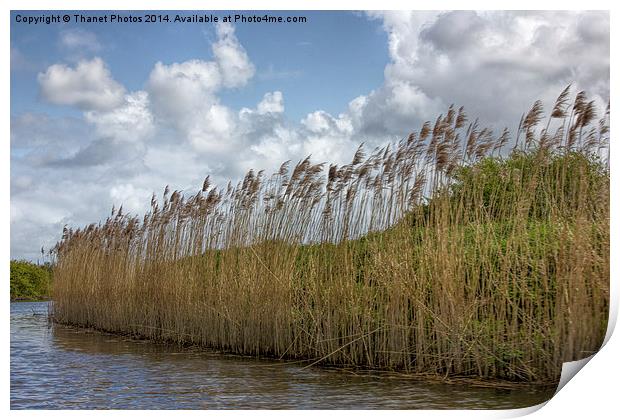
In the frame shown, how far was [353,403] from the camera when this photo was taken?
468 cm

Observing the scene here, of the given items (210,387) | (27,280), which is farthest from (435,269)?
(27,280)

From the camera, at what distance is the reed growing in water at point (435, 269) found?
4.91m

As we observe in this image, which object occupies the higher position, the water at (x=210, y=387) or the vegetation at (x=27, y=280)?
the vegetation at (x=27, y=280)


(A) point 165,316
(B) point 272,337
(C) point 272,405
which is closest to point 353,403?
(C) point 272,405

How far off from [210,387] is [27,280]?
11.7 metres

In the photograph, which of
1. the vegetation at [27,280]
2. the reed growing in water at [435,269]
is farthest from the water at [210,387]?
the vegetation at [27,280]

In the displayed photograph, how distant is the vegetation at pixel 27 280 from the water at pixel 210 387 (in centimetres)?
861

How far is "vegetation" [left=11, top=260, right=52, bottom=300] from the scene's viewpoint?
15.4 m

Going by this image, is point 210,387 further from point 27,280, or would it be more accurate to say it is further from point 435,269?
point 27,280

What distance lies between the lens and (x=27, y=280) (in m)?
15.6

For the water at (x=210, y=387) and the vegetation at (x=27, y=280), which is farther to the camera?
the vegetation at (x=27, y=280)

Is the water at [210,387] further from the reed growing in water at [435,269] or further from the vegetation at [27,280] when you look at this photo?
the vegetation at [27,280]

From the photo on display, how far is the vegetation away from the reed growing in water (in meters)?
9.06

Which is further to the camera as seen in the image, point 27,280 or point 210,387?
point 27,280
